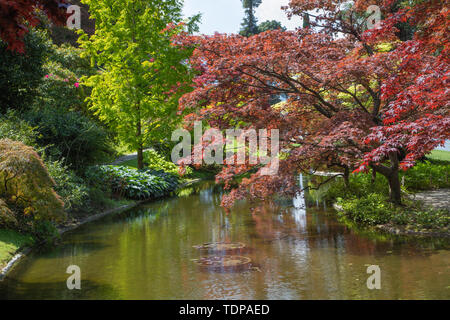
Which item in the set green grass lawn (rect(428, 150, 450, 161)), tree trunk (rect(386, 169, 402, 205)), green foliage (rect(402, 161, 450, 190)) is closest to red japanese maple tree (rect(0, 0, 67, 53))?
tree trunk (rect(386, 169, 402, 205))

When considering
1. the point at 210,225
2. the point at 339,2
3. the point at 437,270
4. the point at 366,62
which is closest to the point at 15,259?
the point at 210,225

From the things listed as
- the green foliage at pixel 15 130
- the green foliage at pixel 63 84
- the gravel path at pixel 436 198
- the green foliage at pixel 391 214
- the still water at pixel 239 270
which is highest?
the green foliage at pixel 63 84

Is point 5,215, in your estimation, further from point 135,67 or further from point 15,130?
point 135,67

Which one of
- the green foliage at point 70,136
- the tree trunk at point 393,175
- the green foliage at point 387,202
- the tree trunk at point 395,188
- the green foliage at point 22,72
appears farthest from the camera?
the green foliage at point 22,72

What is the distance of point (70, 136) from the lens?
12023 millimetres

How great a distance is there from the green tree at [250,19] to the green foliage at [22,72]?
1531 inches

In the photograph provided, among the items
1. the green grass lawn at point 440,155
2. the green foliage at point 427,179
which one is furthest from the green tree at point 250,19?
the green foliage at point 427,179

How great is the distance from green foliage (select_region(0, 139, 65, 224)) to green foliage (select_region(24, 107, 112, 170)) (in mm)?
3280

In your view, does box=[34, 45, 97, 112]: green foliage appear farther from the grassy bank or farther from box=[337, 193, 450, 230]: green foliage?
box=[337, 193, 450, 230]: green foliage

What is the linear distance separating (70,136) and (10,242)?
16.5 feet

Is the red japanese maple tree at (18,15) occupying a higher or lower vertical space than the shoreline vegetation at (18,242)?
higher

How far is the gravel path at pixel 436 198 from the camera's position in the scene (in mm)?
10119

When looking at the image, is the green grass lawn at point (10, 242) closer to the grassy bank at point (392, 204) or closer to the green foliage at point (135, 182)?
the green foliage at point (135, 182)
